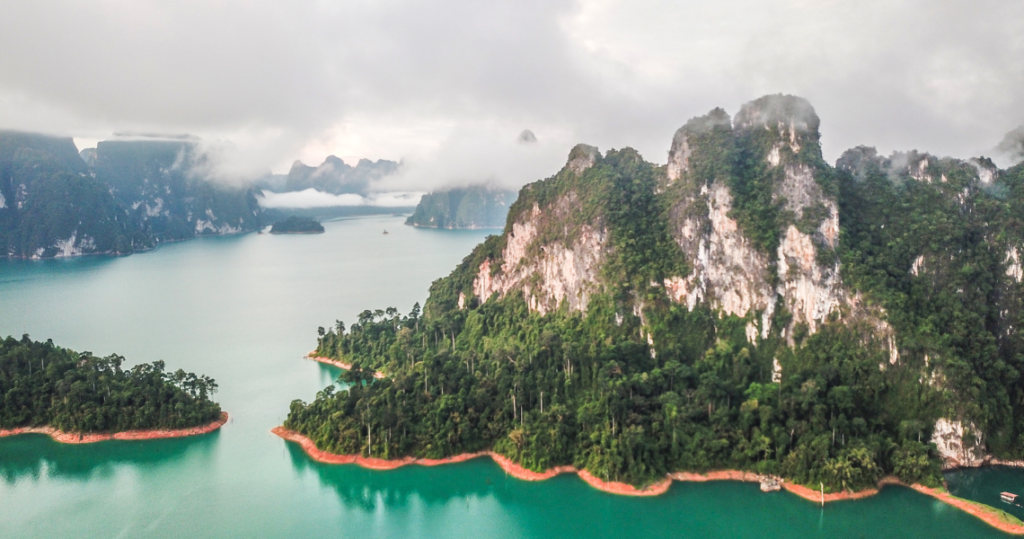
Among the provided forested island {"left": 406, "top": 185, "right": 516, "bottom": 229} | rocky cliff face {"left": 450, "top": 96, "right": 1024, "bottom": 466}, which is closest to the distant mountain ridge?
forested island {"left": 406, "top": 185, "right": 516, "bottom": 229}

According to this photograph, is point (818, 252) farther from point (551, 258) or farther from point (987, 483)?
point (551, 258)

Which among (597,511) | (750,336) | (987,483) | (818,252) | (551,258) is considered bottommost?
(597,511)

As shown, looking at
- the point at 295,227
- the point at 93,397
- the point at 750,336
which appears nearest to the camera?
the point at 750,336

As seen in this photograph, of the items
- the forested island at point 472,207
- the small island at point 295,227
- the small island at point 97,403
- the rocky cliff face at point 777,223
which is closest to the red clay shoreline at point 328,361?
the small island at point 97,403

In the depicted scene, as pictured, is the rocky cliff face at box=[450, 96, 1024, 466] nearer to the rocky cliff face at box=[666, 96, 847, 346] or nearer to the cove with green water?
the rocky cliff face at box=[666, 96, 847, 346]

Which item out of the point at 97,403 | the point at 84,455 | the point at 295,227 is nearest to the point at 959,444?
the point at 84,455

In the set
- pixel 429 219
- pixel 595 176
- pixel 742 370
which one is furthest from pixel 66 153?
pixel 742 370

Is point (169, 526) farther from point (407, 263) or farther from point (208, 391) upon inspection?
point (407, 263)
